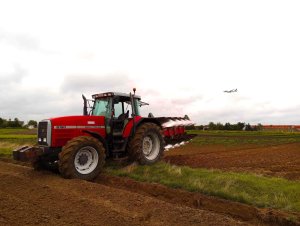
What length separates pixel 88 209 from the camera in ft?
21.6

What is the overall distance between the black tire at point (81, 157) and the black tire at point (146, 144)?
1.53 metres

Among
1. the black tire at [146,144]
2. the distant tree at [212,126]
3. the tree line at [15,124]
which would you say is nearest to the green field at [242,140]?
the black tire at [146,144]

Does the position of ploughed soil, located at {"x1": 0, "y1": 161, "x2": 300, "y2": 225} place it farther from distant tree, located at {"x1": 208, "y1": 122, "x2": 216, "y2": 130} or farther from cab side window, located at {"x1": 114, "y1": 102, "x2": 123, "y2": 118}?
distant tree, located at {"x1": 208, "y1": 122, "x2": 216, "y2": 130}

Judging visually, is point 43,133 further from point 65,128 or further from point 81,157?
point 81,157

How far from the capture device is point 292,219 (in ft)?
21.4

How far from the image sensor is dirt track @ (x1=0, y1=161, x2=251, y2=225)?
6016 mm

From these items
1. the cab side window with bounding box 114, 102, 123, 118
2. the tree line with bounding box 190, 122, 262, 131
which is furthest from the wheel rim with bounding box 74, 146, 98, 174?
the tree line with bounding box 190, 122, 262, 131

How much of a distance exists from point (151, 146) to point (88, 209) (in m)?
6.56

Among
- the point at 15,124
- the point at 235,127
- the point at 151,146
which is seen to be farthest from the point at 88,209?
the point at 15,124

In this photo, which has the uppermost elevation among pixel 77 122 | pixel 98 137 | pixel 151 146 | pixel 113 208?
pixel 77 122

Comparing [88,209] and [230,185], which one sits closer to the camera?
[88,209]

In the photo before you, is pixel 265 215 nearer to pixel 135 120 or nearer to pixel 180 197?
pixel 180 197

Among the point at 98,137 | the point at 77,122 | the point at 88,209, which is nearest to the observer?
the point at 88,209

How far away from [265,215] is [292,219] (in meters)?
0.46
